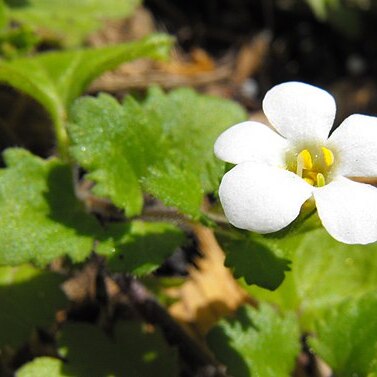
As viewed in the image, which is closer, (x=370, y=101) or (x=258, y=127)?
(x=258, y=127)

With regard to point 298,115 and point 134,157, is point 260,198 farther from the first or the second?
point 134,157

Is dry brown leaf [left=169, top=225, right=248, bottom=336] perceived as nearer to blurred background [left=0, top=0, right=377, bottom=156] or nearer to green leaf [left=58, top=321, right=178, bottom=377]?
→ green leaf [left=58, top=321, right=178, bottom=377]

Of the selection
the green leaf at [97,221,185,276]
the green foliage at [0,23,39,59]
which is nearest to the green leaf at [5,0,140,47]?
the green foliage at [0,23,39,59]

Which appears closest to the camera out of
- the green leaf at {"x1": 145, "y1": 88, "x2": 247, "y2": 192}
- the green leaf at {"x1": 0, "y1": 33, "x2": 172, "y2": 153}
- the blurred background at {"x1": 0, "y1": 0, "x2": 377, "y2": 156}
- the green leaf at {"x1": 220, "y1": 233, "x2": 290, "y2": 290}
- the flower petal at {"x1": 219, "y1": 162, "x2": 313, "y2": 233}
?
the flower petal at {"x1": 219, "y1": 162, "x2": 313, "y2": 233}

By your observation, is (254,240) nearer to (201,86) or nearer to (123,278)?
(123,278)

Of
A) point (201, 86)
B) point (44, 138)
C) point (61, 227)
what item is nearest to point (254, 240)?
point (61, 227)

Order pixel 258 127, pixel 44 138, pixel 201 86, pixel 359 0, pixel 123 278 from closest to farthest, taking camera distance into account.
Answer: pixel 258 127
pixel 123 278
pixel 44 138
pixel 201 86
pixel 359 0
